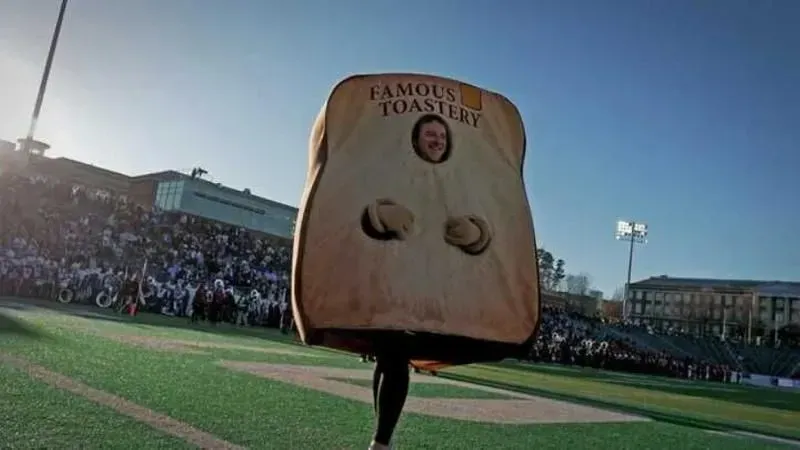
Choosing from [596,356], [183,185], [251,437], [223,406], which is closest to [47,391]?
[223,406]

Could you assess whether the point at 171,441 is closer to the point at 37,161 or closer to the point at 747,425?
the point at 747,425

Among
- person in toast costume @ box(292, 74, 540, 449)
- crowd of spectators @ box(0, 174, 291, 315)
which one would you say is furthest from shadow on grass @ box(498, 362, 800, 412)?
person in toast costume @ box(292, 74, 540, 449)

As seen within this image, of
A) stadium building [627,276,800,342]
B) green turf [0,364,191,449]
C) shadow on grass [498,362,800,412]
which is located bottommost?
green turf [0,364,191,449]

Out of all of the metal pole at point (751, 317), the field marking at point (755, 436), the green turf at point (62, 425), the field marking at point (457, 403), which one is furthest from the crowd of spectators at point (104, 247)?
the metal pole at point (751, 317)

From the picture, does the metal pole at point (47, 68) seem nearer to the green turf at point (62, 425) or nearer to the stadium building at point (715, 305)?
the green turf at point (62, 425)

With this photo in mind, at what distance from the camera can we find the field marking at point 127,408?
424 cm

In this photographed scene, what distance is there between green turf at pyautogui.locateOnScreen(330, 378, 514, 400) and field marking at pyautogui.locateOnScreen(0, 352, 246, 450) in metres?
3.96

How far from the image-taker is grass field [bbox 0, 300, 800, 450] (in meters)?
4.36

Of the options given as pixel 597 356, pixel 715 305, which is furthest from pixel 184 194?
pixel 715 305

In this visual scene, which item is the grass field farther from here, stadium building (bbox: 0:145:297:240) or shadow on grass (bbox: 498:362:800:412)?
stadium building (bbox: 0:145:297:240)

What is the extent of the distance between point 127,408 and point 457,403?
4478 millimetres

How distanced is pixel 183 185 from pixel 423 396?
4670 cm

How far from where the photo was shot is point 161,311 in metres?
25.2

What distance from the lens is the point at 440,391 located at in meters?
9.80
